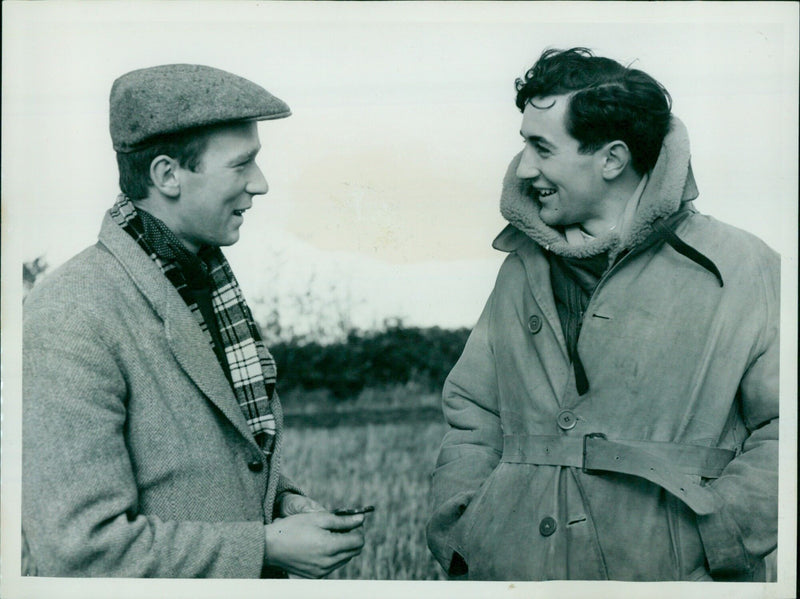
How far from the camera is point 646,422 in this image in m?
3.32

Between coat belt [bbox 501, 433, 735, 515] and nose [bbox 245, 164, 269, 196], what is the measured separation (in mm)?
1101

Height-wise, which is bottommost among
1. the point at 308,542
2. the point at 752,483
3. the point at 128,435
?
the point at 308,542

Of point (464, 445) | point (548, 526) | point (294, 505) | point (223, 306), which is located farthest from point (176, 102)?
point (548, 526)

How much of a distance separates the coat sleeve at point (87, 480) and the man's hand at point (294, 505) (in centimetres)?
23

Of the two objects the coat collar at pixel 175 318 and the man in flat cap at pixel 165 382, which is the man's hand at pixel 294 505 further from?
the coat collar at pixel 175 318

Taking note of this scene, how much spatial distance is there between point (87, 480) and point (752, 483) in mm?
1874

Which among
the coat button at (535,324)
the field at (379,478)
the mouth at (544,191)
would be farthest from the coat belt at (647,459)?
the mouth at (544,191)

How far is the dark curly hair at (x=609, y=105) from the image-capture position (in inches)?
132

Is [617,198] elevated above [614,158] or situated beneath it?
situated beneath

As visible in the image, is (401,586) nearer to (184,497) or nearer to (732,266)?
(184,497)

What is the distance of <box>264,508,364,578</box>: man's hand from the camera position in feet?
10.4

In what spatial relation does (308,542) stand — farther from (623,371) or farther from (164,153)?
(164,153)

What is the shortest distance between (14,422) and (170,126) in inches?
43.8

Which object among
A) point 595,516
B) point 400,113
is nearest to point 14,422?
point 400,113
